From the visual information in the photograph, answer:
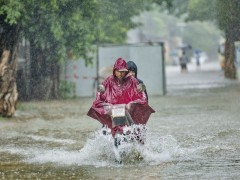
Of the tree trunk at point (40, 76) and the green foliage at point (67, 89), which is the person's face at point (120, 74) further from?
the green foliage at point (67, 89)

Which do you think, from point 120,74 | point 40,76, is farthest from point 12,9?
point 40,76

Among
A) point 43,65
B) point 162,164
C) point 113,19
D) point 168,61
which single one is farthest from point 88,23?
point 168,61

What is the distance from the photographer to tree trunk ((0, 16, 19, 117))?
21.8 m

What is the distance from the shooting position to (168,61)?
139 m

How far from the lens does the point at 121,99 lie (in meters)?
11.9

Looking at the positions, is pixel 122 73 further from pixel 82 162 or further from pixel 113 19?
pixel 113 19

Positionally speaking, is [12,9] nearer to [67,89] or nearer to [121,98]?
[121,98]

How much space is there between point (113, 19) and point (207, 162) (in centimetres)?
2493

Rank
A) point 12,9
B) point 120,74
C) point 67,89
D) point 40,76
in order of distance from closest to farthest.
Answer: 1. point 120,74
2. point 12,9
3. point 40,76
4. point 67,89

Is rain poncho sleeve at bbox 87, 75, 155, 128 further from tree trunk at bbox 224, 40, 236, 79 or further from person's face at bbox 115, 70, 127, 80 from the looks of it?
tree trunk at bbox 224, 40, 236, 79

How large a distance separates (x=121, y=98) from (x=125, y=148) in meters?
0.81

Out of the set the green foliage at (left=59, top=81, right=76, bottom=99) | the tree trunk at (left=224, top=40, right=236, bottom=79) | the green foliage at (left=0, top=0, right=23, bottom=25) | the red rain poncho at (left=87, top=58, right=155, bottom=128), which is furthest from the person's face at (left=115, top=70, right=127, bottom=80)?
the tree trunk at (left=224, top=40, right=236, bottom=79)

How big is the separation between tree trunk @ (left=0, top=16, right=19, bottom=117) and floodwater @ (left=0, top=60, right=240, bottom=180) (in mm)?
619

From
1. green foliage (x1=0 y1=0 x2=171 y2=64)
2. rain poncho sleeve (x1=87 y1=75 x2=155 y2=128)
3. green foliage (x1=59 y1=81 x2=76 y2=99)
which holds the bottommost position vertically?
green foliage (x1=59 y1=81 x2=76 y2=99)
